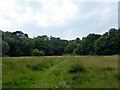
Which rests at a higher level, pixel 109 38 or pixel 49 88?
pixel 109 38

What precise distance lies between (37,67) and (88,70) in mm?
5361

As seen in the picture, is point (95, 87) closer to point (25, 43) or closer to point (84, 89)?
point (84, 89)

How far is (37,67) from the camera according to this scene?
20.9 meters

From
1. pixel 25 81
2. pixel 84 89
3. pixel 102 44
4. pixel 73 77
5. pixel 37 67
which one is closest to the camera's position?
pixel 84 89

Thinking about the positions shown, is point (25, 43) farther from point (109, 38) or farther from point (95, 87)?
point (95, 87)

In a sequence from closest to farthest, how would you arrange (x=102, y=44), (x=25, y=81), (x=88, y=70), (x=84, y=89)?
(x=84, y=89)
(x=25, y=81)
(x=88, y=70)
(x=102, y=44)

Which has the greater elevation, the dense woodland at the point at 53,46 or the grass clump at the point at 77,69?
the dense woodland at the point at 53,46

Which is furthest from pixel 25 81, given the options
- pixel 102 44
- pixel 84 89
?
pixel 102 44

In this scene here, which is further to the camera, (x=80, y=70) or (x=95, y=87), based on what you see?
(x=80, y=70)

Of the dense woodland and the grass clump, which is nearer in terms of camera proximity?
the grass clump

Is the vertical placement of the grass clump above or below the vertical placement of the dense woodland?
below

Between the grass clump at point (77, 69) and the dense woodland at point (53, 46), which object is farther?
the dense woodland at point (53, 46)

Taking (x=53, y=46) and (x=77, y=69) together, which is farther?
(x=53, y=46)

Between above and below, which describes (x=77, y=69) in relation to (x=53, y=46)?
below
